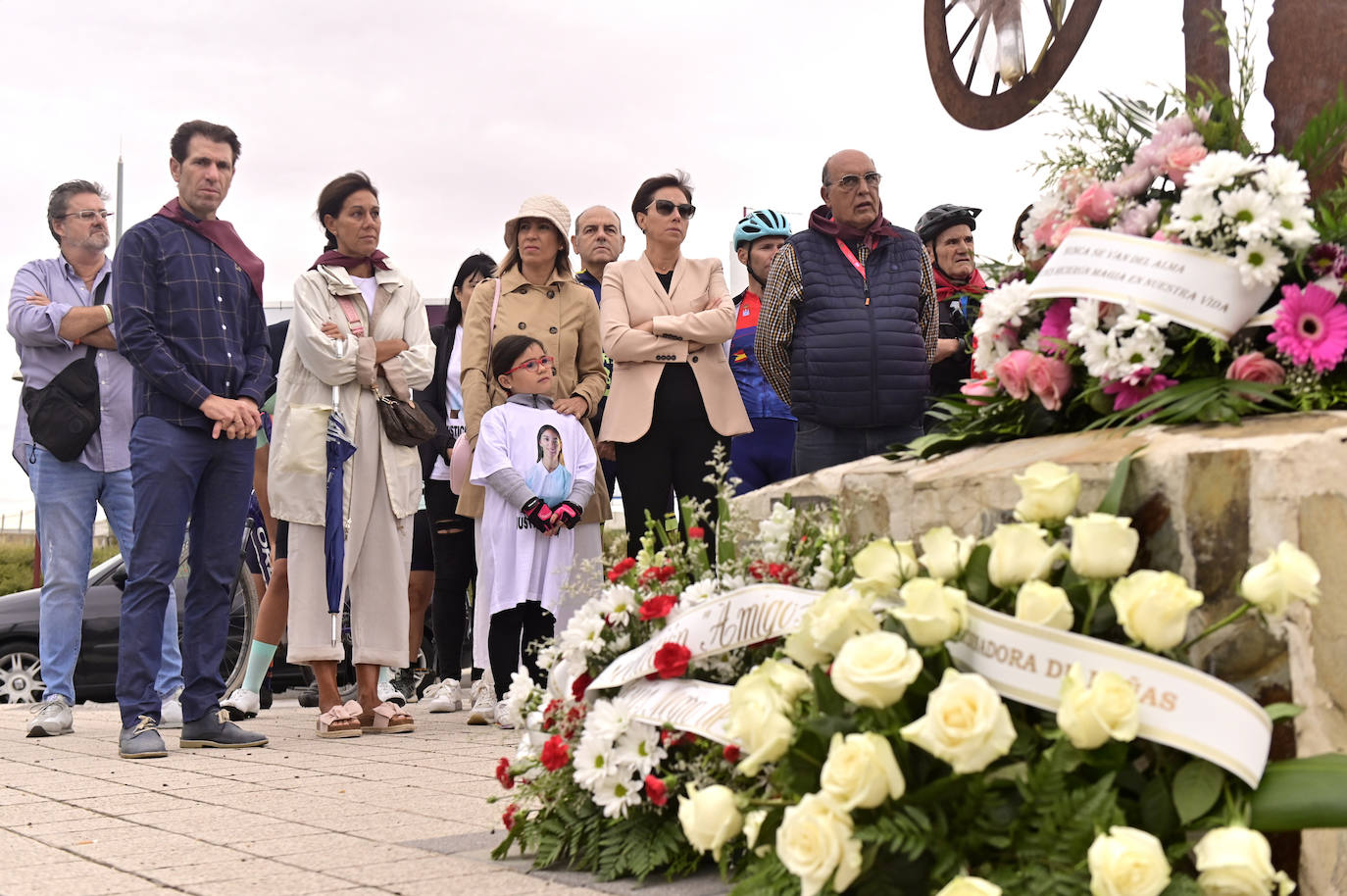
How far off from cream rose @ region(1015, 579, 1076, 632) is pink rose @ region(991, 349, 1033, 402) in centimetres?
101

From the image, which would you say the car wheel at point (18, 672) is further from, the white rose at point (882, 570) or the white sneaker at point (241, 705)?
the white rose at point (882, 570)

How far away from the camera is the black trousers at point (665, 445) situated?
21.1 feet

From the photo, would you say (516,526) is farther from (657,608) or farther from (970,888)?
(970,888)

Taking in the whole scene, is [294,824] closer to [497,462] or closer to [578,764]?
[578,764]

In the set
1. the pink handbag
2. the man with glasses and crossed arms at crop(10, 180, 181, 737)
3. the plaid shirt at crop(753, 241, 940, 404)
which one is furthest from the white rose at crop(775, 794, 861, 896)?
the man with glasses and crossed arms at crop(10, 180, 181, 737)

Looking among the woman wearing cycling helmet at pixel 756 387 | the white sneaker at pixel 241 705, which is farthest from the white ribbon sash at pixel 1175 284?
the white sneaker at pixel 241 705

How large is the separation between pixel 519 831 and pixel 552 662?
0.55 metres

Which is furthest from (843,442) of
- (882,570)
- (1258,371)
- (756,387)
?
(882,570)

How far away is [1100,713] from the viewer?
2258 millimetres

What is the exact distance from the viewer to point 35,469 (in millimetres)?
6883

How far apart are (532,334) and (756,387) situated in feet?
3.77

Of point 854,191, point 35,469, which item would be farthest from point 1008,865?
point 35,469

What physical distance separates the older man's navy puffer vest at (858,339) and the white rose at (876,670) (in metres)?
3.48

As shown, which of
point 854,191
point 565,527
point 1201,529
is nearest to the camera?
point 1201,529
